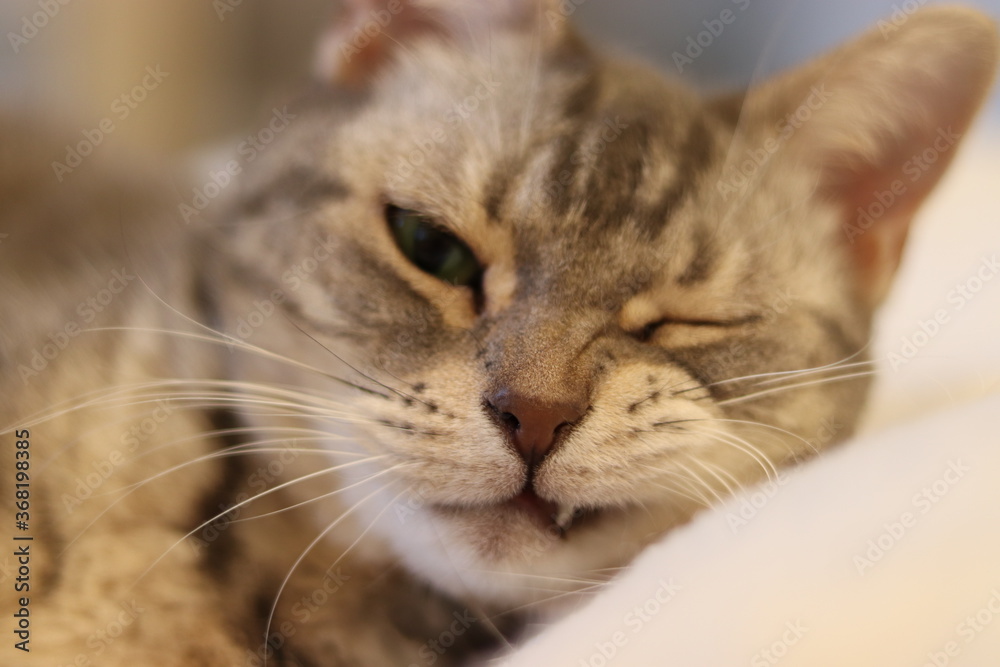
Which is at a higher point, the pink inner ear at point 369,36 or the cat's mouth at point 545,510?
the pink inner ear at point 369,36

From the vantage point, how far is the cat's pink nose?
0.56 m

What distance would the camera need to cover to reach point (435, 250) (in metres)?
0.67

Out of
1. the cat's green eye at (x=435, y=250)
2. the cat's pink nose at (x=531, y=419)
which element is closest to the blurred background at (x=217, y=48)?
the cat's green eye at (x=435, y=250)

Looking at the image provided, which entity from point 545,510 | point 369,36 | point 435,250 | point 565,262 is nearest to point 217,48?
point 369,36

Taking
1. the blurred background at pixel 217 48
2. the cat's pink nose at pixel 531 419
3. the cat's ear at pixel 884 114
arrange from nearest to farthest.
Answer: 1. the cat's pink nose at pixel 531 419
2. the cat's ear at pixel 884 114
3. the blurred background at pixel 217 48

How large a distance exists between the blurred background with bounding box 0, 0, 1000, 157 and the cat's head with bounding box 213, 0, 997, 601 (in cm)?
6

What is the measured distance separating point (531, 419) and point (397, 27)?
0.42 meters

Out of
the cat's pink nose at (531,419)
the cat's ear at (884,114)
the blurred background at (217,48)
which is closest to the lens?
the cat's pink nose at (531,419)

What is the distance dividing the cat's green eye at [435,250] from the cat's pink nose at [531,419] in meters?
0.14

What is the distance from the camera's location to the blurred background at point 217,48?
79 centimetres

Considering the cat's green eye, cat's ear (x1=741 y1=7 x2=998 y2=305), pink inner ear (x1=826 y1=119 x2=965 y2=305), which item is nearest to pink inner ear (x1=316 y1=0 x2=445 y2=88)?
the cat's green eye

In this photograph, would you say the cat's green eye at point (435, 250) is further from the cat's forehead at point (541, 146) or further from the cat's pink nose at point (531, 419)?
the cat's pink nose at point (531, 419)

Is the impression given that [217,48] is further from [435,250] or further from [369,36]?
[435,250]

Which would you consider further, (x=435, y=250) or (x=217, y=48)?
(x=217, y=48)
